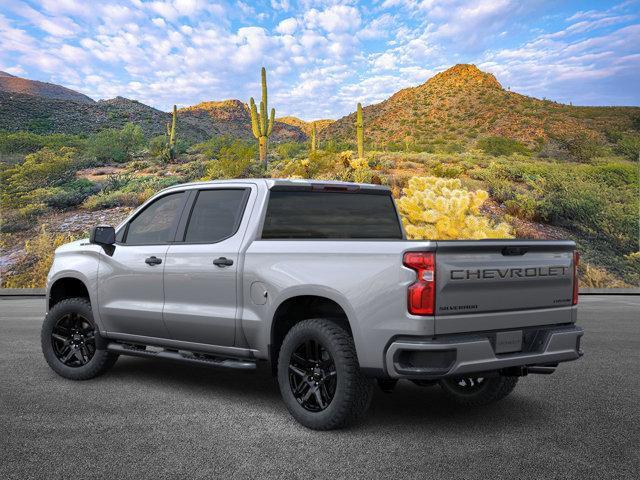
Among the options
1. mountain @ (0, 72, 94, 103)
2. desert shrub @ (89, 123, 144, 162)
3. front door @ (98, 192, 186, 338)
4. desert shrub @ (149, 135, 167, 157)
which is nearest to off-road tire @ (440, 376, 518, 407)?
front door @ (98, 192, 186, 338)

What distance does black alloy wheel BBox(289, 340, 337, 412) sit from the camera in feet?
18.7

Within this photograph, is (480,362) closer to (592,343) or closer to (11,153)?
(592,343)

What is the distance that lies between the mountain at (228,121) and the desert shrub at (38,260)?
145 ft

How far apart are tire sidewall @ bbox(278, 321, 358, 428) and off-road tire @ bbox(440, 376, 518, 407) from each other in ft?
4.61

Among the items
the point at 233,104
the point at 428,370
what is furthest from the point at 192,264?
the point at 233,104

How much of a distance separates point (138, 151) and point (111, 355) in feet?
120

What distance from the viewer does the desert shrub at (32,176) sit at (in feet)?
103

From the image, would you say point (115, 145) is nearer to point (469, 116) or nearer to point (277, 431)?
point (469, 116)

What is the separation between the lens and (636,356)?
9477 mm

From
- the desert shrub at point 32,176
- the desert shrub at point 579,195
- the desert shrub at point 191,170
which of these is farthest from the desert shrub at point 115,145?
the desert shrub at point 579,195

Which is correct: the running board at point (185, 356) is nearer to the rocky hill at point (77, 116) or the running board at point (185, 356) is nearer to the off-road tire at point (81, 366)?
the off-road tire at point (81, 366)

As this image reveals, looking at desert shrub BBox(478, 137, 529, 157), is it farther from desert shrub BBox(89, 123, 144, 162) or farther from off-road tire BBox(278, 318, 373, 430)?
off-road tire BBox(278, 318, 373, 430)

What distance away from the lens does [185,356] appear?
6.84 m

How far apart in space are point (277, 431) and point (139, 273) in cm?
236
